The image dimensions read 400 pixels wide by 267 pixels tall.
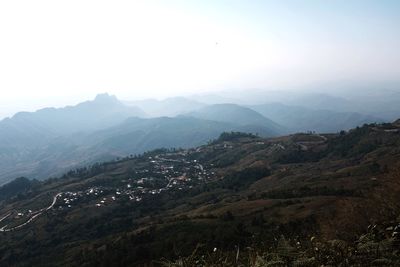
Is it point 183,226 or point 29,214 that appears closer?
point 183,226

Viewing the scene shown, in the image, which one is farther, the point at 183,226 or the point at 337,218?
the point at 183,226

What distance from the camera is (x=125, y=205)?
169 metres

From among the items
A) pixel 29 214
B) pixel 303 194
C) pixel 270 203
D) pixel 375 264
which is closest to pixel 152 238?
pixel 270 203

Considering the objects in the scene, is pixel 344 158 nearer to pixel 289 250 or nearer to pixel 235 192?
pixel 235 192

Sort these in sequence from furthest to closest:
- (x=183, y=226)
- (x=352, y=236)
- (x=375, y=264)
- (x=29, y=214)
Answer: (x=29, y=214)
(x=183, y=226)
(x=352, y=236)
(x=375, y=264)

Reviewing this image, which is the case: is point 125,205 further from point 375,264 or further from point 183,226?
point 375,264

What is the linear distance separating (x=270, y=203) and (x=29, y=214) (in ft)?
371

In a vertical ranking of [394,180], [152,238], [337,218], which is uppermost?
[394,180]

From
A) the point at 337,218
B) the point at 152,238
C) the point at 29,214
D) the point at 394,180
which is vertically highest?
the point at 394,180

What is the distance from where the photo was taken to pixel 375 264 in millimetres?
11375

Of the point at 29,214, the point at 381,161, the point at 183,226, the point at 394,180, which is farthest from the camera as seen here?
the point at 29,214

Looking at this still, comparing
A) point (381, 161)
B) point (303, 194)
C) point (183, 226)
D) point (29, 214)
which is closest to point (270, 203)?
point (303, 194)

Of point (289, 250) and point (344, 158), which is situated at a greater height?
point (289, 250)

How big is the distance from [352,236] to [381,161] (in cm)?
13777
